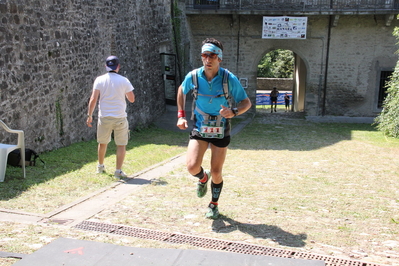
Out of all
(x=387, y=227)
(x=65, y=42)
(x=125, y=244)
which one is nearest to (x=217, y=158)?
(x=125, y=244)

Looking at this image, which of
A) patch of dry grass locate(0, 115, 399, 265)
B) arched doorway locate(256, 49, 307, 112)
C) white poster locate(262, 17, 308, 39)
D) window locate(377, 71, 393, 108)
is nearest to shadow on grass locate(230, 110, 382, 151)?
patch of dry grass locate(0, 115, 399, 265)

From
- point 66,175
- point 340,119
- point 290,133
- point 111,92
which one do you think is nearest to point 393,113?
point 290,133

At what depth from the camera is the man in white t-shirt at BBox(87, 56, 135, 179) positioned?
6301 mm

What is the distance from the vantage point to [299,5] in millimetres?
18938

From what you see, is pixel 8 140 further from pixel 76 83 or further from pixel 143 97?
pixel 143 97

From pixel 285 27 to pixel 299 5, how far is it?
1.14m

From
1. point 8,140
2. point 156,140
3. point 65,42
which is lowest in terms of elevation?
point 156,140

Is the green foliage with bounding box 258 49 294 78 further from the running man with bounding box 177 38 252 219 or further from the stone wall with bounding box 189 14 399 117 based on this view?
the running man with bounding box 177 38 252 219

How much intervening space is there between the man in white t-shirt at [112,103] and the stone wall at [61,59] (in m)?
1.77

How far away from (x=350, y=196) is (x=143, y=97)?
9.14 m

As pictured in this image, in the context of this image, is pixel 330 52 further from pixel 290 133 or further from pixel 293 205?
pixel 293 205

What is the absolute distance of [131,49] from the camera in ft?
43.4

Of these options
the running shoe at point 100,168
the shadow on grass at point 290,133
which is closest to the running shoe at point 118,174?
the running shoe at point 100,168

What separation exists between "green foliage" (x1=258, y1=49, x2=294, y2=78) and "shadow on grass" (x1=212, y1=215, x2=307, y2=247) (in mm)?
33708
